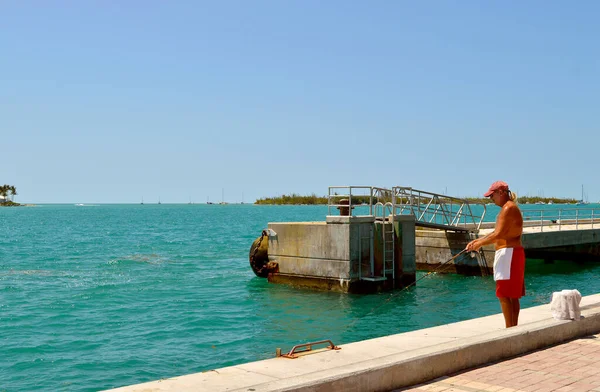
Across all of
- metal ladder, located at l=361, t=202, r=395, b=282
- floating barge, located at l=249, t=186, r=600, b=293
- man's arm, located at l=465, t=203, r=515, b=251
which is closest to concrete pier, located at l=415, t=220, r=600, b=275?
floating barge, located at l=249, t=186, r=600, b=293

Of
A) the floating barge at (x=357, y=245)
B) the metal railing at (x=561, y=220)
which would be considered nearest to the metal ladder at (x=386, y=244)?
the floating barge at (x=357, y=245)

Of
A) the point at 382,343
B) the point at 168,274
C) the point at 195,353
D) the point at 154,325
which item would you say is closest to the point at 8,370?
the point at 195,353

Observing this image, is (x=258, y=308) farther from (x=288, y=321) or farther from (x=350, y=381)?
(x=350, y=381)

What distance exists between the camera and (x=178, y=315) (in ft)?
66.2

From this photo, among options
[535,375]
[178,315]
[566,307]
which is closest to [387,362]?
[535,375]

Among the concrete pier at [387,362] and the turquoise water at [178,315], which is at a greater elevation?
the concrete pier at [387,362]

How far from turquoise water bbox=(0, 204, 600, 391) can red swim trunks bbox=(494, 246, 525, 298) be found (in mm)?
6625

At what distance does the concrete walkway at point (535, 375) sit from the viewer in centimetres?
655

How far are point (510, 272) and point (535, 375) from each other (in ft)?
7.95

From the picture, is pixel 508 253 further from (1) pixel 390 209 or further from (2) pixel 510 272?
(1) pixel 390 209

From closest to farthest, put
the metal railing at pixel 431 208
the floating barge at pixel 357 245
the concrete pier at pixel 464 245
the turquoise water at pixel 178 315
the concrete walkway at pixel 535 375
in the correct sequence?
the concrete walkway at pixel 535 375
the turquoise water at pixel 178 315
the floating barge at pixel 357 245
the metal railing at pixel 431 208
the concrete pier at pixel 464 245

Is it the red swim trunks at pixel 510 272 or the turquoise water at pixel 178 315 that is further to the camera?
the turquoise water at pixel 178 315

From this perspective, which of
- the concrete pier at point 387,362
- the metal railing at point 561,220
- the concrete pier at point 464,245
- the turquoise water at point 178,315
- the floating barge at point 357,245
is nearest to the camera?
the concrete pier at point 387,362

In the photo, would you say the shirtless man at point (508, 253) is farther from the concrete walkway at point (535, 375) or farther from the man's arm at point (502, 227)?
the concrete walkway at point (535, 375)
